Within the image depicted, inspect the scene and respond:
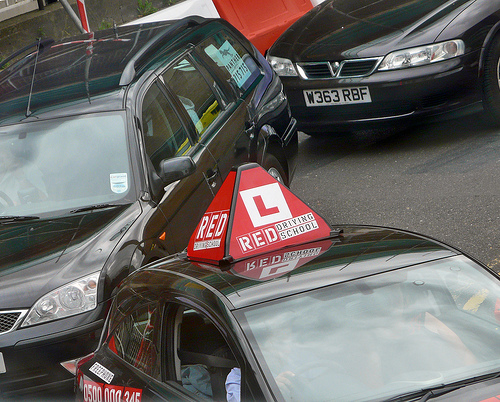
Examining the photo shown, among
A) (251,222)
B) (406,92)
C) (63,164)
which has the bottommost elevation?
(406,92)

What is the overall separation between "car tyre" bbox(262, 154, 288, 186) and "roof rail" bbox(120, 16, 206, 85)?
1185 mm

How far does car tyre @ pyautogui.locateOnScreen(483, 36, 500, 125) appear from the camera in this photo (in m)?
6.96

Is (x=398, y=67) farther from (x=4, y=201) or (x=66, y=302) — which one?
(x=66, y=302)

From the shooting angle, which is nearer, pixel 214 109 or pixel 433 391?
pixel 433 391

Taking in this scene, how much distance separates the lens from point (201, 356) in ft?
9.28

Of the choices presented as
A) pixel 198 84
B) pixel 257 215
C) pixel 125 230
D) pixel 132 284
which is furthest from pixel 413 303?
pixel 198 84

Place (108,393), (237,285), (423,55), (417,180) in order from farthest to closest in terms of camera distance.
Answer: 1. (423,55)
2. (417,180)
3. (108,393)
4. (237,285)

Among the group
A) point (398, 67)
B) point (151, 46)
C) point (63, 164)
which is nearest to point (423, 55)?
point (398, 67)

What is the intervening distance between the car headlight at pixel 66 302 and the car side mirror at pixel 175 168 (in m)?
0.86

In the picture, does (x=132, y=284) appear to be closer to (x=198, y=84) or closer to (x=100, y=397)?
(x=100, y=397)

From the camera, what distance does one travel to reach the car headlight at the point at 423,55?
684 cm

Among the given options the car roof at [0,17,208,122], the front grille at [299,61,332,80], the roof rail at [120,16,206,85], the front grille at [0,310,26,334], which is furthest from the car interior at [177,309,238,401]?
the front grille at [299,61,332,80]

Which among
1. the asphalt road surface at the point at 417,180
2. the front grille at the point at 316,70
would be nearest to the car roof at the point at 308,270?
the asphalt road surface at the point at 417,180

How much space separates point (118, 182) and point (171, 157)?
1.58ft
